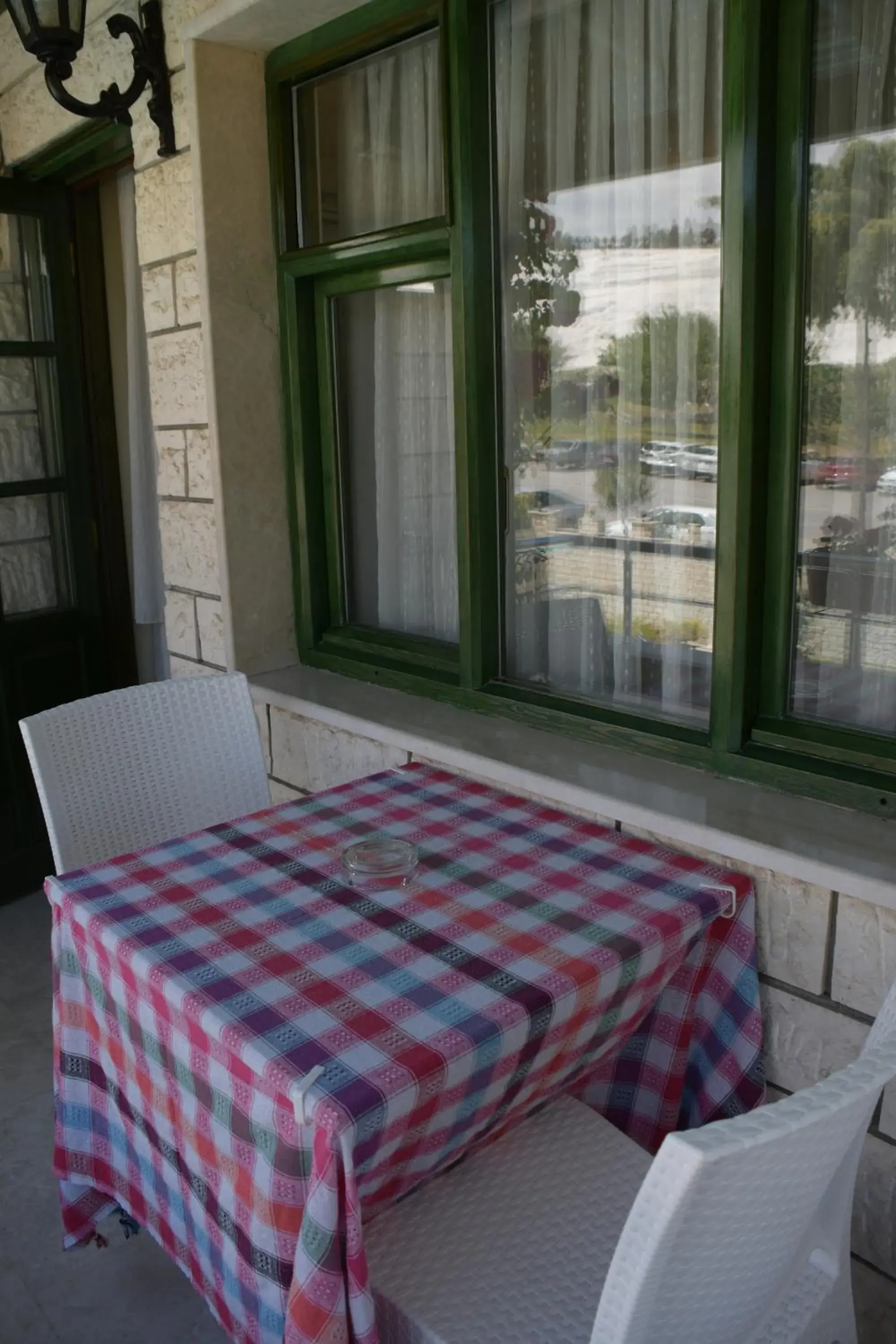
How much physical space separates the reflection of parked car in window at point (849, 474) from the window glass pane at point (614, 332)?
0.21 m

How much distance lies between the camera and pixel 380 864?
171 centimetres

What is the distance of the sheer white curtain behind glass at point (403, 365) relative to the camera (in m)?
2.39

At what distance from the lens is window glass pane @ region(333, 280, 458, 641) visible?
249 cm

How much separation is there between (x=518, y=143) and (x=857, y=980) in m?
1.71

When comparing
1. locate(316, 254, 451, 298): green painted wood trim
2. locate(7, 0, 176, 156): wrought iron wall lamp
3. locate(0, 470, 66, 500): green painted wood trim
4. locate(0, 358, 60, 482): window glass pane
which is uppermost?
locate(7, 0, 176, 156): wrought iron wall lamp

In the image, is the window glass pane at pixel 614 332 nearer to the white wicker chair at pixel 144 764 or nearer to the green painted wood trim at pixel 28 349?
the white wicker chair at pixel 144 764

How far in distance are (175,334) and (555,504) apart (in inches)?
46.9

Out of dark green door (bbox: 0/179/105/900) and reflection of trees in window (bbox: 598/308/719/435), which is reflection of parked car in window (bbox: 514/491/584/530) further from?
dark green door (bbox: 0/179/105/900)

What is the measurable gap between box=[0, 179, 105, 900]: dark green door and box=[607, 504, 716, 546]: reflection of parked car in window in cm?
220

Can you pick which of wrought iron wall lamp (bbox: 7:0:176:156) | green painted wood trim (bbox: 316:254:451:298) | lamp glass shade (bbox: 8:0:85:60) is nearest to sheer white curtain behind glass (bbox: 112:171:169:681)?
wrought iron wall lamp (bbox: 7:0:176:156)

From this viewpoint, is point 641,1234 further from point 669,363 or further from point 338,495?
point 338,495

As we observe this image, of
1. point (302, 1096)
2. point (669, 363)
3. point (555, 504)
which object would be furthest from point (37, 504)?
point (302, 1096)

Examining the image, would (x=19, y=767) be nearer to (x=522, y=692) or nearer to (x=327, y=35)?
(x=522, y=692)

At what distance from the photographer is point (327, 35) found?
247cm
